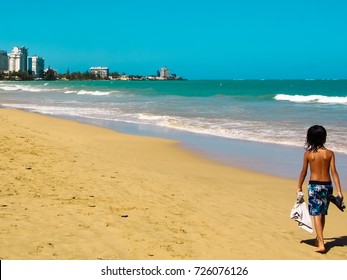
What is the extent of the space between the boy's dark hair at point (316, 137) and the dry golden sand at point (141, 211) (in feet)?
3.62

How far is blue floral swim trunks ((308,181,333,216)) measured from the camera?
4.77 meters

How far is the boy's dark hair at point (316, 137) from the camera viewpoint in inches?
185

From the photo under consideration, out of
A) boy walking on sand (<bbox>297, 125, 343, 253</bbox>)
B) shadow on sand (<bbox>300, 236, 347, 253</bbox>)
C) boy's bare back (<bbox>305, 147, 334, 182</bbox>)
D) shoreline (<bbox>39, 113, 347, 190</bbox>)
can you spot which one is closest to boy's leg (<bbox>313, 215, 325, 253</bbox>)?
boy walking on sand (<bbox>297, 125, 343, 253</bbox>)

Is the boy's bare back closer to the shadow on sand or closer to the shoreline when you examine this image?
the shadow on sand

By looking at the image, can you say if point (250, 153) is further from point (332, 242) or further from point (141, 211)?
point (332, 242)

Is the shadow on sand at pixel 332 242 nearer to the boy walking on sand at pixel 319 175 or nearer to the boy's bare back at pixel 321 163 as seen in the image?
the boy walking on sand at pixel 319 175

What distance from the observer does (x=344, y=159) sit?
35.5ft

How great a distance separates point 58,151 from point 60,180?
2973 millimetres

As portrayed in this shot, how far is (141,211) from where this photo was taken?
579cm

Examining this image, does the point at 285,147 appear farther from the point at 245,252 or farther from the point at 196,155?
the point at 245,252

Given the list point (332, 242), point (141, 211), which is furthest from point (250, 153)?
point (332, 242)

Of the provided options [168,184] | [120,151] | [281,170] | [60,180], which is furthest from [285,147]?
[60,180]

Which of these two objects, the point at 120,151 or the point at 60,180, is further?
the point at 120,151

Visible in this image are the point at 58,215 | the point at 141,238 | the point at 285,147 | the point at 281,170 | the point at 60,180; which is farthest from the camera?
the point at 285,147
